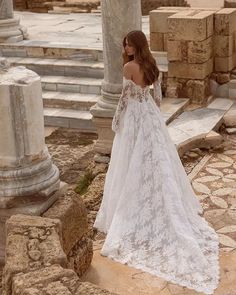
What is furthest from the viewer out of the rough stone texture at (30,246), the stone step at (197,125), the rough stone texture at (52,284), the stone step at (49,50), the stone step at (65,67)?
the stone step at (49,50)

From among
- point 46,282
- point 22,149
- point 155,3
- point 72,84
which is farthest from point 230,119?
point 155,3

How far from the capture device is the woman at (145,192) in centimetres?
546

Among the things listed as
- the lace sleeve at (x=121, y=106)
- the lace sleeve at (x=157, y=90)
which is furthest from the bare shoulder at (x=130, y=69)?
the lace sleeve at (x=157, y=90)

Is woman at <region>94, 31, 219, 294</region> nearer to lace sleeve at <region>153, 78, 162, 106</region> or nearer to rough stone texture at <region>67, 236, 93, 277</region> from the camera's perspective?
lace sleeve at <region>153, 78, 162, 106</region>

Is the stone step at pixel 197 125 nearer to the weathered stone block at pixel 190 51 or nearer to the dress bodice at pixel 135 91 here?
the weathered stone block at pixel 190 51

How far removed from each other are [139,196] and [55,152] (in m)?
3.36

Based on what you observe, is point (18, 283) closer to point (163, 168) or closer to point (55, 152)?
point (163, 168)

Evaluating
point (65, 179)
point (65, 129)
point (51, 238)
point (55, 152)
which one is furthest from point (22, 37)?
point (51, 238)

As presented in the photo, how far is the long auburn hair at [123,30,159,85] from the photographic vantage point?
543 cm

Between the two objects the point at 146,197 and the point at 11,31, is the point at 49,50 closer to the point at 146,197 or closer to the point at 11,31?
the point at 11,31

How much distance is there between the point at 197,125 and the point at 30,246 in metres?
5.28

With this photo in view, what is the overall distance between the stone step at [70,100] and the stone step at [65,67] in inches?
19.2

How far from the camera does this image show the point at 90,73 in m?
10.7

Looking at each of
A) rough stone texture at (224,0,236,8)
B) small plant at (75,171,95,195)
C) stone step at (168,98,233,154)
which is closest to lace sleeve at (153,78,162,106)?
small plant at (75,171,95,195)
